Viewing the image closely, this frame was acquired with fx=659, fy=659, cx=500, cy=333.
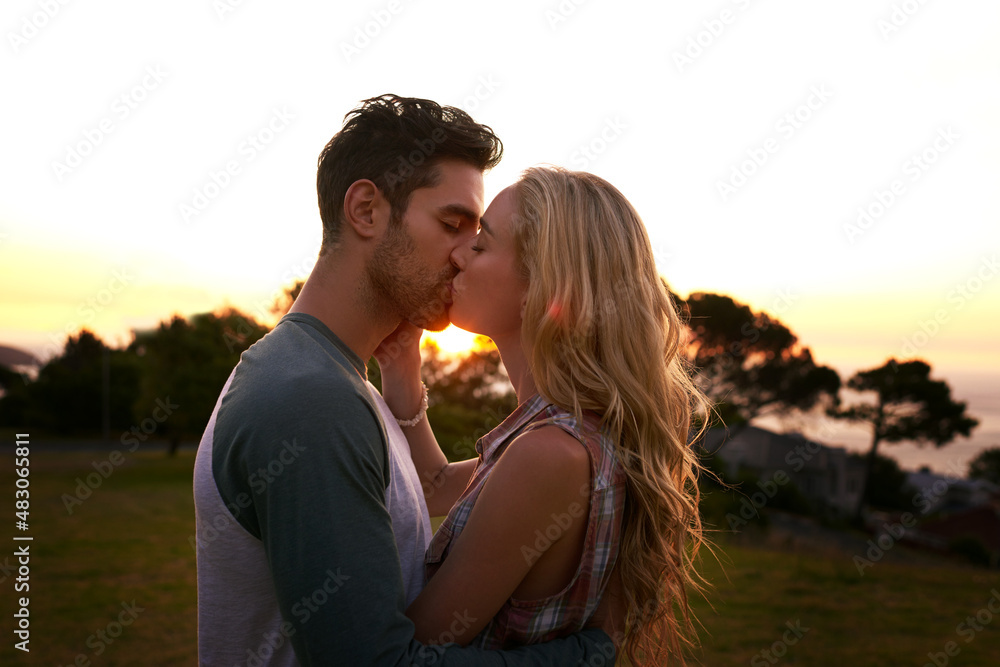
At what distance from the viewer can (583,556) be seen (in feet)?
6.53

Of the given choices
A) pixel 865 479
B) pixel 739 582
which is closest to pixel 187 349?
pixel 739 582

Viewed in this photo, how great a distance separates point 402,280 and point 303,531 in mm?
1114

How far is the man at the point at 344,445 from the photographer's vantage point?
1.62 m

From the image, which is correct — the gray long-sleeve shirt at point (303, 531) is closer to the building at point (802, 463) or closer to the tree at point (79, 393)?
the building at point (802, 463)

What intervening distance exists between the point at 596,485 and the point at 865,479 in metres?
Result: 31.5

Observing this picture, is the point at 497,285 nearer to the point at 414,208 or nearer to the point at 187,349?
the point at 414,208

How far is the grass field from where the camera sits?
8.66 meters

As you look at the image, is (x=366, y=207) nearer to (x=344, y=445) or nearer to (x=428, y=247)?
(x=428, y=247)

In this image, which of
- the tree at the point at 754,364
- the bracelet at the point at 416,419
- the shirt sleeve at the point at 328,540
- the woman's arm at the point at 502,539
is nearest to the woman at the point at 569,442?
the woman's arm at the point at 502,539

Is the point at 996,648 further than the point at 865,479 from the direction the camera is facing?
No

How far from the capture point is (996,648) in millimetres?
9297

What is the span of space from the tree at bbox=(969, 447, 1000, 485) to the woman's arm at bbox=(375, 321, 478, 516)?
32.9m

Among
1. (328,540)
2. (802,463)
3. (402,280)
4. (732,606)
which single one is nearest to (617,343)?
(402,280)

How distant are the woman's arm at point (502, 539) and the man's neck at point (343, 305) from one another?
2.69 feet
